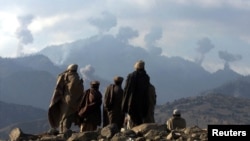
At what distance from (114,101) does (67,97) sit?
1.48 meters

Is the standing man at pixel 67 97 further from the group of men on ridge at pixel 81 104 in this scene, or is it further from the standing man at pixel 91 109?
the standing man at pixel 91 109

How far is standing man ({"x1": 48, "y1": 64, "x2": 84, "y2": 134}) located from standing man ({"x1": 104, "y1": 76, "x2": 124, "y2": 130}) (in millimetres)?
860

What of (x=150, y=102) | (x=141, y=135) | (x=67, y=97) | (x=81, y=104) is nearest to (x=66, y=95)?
(x=67, y=97)

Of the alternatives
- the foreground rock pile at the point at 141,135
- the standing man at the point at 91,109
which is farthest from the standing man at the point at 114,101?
the foreground rock pile at the point at 141,135

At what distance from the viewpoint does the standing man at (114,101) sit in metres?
16.0

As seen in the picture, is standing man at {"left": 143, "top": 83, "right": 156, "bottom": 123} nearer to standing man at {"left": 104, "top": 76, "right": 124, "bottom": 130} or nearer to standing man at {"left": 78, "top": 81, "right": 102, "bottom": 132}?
standing man at {"left": 104, "top": 76, "right": 124, "bottom": 130}

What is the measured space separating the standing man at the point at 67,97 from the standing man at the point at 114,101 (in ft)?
2.82

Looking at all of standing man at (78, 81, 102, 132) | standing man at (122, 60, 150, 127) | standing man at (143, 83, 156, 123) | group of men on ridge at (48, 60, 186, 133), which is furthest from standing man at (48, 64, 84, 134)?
standing man at (143, 83, 156, 123)

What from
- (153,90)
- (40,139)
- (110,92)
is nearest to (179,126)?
A: (153,90)

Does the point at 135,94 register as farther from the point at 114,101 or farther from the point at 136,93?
the point at 114,101

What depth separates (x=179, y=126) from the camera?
48.6 ft

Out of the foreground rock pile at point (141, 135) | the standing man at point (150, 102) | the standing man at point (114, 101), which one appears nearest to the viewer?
the foreground rock pile at point (141, 135)

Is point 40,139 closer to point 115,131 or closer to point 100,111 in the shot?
point 115,131

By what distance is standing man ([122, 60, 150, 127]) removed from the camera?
14.7 m
